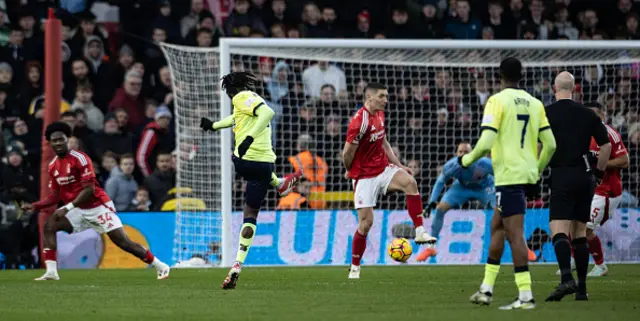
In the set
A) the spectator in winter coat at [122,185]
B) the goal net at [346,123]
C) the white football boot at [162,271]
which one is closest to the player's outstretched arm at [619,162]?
the goal net at [346,123]

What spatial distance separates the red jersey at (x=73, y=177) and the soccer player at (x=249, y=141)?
2.39 metres

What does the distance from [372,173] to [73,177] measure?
3865mm

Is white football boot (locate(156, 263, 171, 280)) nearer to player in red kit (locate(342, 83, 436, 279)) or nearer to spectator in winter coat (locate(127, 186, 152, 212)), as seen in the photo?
player in red kit (locate(342, 83, 436, 279))

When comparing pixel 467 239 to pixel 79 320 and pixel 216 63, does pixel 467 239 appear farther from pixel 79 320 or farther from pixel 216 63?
pixel 79 320

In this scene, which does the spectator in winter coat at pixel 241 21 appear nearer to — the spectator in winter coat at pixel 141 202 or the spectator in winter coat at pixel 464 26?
the spectator in winter coat at pixel 464 26

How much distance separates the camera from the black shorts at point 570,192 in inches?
423

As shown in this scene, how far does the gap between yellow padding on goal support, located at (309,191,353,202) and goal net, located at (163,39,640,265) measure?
0.08 feet

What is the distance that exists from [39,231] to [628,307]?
11.2 m

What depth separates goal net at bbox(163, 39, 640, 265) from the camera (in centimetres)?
1889

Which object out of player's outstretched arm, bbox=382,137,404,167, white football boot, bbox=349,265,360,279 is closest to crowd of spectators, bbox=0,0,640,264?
player's outstretched arm, bbox=382,137,404,167

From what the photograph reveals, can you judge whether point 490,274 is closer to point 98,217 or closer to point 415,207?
point 415,207

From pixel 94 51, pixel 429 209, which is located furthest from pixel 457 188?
pixel 94 51

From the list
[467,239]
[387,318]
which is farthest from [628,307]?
[467,239]

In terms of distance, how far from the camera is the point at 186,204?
19.0 meters
